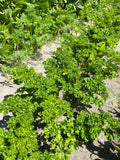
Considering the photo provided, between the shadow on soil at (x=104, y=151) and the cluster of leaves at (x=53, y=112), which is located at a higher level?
the cluster of leaves at (x=53, y=112)

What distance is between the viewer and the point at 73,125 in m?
2.37

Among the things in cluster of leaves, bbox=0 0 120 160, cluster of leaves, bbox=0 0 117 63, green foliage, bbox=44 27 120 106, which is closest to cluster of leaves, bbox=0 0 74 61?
cluster of leaves, bbox=0 0 117 63

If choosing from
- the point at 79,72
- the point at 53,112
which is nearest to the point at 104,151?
the point at 53,112

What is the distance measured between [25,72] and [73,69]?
Result: 83 cm

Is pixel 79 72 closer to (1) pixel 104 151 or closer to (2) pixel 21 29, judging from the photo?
(1) pixel 104 151

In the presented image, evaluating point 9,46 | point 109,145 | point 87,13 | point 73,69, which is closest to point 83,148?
point 109,145

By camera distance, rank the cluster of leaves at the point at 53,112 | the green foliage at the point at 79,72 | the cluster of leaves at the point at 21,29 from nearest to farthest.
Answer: the cluster of leaves at the point at 53,112 < the green foliage at the point at 79,72 < the cluster of leaves at the point at 21,29

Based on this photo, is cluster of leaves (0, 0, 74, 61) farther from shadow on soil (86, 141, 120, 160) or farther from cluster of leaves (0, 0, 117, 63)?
shadow on soil (86, 141, 120, 160)

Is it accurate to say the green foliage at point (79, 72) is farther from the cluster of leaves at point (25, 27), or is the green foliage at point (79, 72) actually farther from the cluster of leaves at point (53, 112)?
the cluster of leaves at point (25, 27)

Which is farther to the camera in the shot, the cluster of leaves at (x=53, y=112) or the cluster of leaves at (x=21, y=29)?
the cluster of leaves at (x=21, y=29)

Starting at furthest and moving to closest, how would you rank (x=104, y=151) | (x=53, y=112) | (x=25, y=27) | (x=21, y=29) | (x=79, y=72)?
(x=25, y=27), (x=21, y=29), (x=79, y=72), (x=104, y=151), (x=53, y=112)

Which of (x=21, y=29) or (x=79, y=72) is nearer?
(x=79, y=72)

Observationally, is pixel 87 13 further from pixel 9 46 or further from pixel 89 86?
pixel 89 86

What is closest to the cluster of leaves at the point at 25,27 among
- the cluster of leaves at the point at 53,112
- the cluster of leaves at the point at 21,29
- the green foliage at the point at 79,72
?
the cluster of leaves at the point at 21,29
